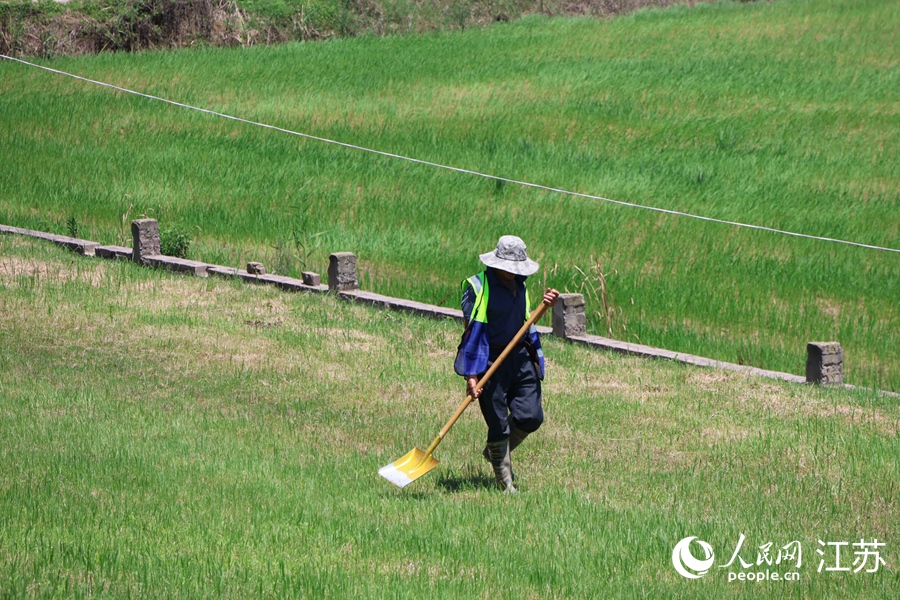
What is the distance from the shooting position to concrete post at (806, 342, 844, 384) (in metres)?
10.3

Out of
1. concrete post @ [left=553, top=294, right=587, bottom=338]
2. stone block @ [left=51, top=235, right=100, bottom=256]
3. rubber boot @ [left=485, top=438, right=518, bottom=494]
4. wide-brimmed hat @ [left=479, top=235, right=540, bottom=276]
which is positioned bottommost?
stone block @ [left=51, top=235, right=100, bottom=256]

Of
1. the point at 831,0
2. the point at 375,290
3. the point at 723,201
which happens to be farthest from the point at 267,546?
the point at 831,0

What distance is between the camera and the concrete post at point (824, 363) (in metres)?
10.3

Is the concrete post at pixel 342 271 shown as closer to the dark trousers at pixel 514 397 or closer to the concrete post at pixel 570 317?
the concrete post at pixel 570 317

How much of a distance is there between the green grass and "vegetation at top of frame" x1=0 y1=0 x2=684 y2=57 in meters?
1.95

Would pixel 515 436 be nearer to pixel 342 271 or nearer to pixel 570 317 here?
pixel 570 317

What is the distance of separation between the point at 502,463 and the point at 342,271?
6.17 meters

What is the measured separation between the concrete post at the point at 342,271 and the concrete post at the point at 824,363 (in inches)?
202

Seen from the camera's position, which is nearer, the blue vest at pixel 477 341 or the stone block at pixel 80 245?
the blue vest at pixel 477 341

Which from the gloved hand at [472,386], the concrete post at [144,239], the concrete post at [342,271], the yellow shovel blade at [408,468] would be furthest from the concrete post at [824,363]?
the concrete post at [144,239]

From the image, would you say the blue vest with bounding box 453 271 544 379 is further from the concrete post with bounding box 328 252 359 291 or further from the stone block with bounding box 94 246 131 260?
the stone block with bounding box 94 246 131 260

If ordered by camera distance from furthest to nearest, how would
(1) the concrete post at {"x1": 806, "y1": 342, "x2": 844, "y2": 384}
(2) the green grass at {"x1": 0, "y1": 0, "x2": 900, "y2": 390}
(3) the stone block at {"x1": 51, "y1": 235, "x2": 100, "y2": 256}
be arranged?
(3) the stone block at {"x1": 51, "y1": 235, "x2": 100, "y2": 256}
(2) the green grass at {"x1": 0, "y1": 0, "x2": 900, "y2": 390}
(1) the concrete post at {"x1": 806, "y1": 342, "x2": 844, "y2": 384}

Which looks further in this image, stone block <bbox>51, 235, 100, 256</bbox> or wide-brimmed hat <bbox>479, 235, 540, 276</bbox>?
stone block <bbox>51, 235, 100, 256</bbox>

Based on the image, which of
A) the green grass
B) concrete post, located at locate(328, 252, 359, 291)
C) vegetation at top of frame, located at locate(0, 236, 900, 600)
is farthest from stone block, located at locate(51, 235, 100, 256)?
→ concrete post, located at locate(328, 252, 359, 291)
